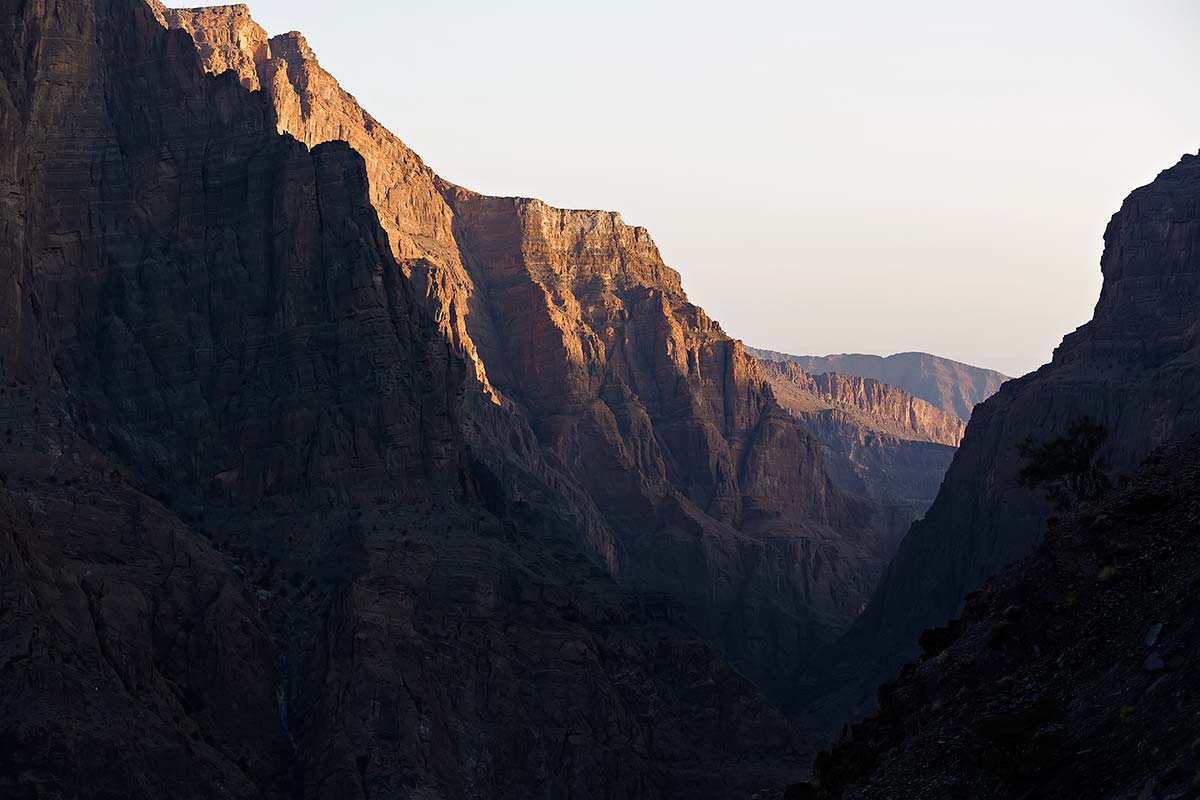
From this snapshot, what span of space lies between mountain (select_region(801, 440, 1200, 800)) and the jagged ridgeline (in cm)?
8460

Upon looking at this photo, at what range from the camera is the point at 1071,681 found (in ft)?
170

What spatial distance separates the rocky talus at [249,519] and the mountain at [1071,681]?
84597mm

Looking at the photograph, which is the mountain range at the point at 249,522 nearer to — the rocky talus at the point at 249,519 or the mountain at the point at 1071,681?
the rocky talus at the point at 249,519

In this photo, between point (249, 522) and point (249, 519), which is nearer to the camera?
point (249, 522)

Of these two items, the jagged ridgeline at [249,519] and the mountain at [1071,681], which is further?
the jagged ridgeline at [249,519]

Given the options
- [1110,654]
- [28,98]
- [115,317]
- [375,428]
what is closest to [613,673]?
[375,428]

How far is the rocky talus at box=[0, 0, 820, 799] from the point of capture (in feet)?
468

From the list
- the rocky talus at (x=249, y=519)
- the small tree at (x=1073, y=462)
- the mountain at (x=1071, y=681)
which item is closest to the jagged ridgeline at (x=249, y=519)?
the rocky talus at (x=249, y=519)

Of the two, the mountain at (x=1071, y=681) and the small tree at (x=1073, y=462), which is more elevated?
the small tree at (x=1073, y=462)

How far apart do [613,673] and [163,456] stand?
4562cm

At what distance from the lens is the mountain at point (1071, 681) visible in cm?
4634

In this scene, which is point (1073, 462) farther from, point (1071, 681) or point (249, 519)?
point (249, 519)

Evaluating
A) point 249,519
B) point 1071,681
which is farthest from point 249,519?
point 1071,681

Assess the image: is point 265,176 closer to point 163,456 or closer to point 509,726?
point 163,456
